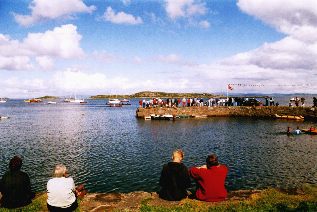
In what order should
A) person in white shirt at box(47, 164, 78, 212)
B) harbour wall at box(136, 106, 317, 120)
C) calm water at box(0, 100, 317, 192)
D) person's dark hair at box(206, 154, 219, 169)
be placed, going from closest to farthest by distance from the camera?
person in white shirt at box(47, 164, 78, 212)
person's dark hair at box(206, 154, 219, 169)
calm water at box(0, 100, 317, 192)
harbour wall at box(136, 106, 317, 120)

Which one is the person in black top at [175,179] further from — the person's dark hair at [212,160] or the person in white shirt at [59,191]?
the person in white shirt at [59,191]

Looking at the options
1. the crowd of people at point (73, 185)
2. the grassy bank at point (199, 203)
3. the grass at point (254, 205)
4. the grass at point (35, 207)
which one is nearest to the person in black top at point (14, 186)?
the crowd of people at point (73, 185)

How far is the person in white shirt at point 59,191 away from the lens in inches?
380

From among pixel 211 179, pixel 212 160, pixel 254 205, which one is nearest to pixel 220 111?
pixel 254 205

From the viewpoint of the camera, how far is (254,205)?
36.2ft

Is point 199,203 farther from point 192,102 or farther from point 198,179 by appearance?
point 192,102

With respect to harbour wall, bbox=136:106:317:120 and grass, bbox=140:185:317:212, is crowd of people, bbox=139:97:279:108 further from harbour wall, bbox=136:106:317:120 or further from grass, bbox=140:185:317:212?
grass, bbox=140:185:317:212

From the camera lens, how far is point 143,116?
7606cm

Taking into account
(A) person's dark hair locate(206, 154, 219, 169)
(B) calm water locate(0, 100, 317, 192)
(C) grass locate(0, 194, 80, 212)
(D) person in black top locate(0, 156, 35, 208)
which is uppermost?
(A) person's dark hair locate(206, 154, 219, 169)

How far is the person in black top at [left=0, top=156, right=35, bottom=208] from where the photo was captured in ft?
33.2

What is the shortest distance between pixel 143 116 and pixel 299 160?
4917 cm

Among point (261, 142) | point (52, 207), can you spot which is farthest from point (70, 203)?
point (261, 142)

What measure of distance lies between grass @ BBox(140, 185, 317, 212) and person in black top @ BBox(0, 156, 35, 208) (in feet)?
13.2

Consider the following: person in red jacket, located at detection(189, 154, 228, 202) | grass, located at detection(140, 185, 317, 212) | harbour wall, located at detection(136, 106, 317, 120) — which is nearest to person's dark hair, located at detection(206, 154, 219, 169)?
person in red jacket, located at detection(189, 154, 228, 202)
